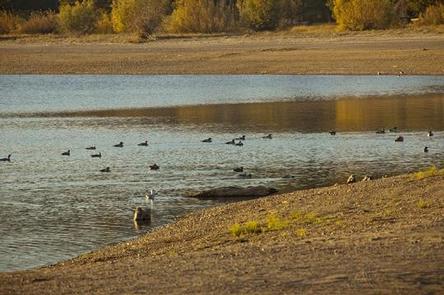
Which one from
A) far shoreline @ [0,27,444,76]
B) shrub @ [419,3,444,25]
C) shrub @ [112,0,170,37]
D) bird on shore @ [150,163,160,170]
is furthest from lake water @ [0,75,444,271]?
→ shrub @ [112,0,170,37]

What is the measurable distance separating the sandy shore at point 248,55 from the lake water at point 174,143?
1.44m

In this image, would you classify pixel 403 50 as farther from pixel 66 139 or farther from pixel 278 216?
pixel 278 216

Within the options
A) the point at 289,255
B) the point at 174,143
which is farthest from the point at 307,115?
the point at 289,255

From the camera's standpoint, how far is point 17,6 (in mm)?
86812

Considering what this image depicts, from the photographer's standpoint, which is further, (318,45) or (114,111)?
(318,45)

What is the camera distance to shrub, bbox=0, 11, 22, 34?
73188mm

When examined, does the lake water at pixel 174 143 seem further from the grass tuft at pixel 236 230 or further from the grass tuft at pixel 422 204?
the grass tuft at pixel 422 204

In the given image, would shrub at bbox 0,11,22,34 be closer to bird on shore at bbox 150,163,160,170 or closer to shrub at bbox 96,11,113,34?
shrub at bbox 96,11,113,34

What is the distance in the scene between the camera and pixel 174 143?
27484mm

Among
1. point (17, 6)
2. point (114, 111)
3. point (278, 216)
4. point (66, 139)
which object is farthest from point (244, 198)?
point (17, 6)

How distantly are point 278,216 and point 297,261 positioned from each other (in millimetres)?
4456

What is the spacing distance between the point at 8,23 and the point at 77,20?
18.3 ft

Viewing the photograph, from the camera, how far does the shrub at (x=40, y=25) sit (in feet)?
235

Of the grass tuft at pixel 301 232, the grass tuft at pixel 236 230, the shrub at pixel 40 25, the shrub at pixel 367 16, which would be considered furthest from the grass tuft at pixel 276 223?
the shrub at pixel 40 25
